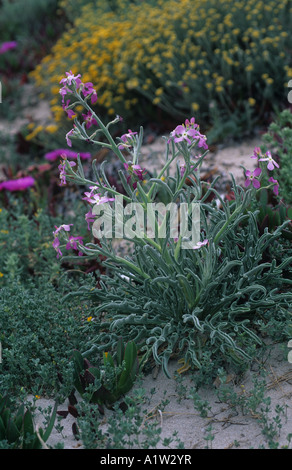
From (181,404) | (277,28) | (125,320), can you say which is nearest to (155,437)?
(181,404)

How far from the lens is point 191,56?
575cm

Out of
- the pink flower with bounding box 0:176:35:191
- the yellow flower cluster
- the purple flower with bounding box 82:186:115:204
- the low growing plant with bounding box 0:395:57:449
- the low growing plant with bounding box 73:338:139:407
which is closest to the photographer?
the low growing plant with bounding box 0:395:57:449

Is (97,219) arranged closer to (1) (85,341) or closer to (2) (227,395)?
(1) (85,341)

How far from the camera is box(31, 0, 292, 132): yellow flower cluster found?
523 centimetres

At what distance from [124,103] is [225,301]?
12.9 ft

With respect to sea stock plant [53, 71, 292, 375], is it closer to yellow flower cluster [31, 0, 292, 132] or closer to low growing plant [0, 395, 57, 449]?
low growing plant [0, 395, 57, 449]

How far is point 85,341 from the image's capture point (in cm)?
277

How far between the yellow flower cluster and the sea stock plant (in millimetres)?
2633

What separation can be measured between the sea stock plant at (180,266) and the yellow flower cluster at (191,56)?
2.63 m

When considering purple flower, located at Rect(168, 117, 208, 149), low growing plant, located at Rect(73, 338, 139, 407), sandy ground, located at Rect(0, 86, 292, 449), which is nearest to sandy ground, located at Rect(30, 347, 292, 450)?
sandy ground, located at Rect(0, 86, 292, 449)

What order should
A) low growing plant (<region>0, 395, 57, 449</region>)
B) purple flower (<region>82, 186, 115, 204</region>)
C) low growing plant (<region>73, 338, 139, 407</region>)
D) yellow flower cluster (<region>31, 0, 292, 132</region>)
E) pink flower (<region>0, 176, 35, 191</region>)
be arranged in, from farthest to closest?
yellow flower cluster (<region>31, 0, 292, 132</region>), pink flower (<region>0, 176, 35, 191</region>), low growing plant (<region>73, 338, 139, 407</region>), purple flower (<region>82, 186, 115, 204</region>), low growing plant (<region>0, 395, 57, 449</region>)

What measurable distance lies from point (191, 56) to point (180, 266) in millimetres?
3891

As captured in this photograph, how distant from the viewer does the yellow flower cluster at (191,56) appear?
17.2 feet

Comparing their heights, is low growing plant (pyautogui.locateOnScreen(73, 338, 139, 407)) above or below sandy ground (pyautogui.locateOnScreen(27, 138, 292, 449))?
above
